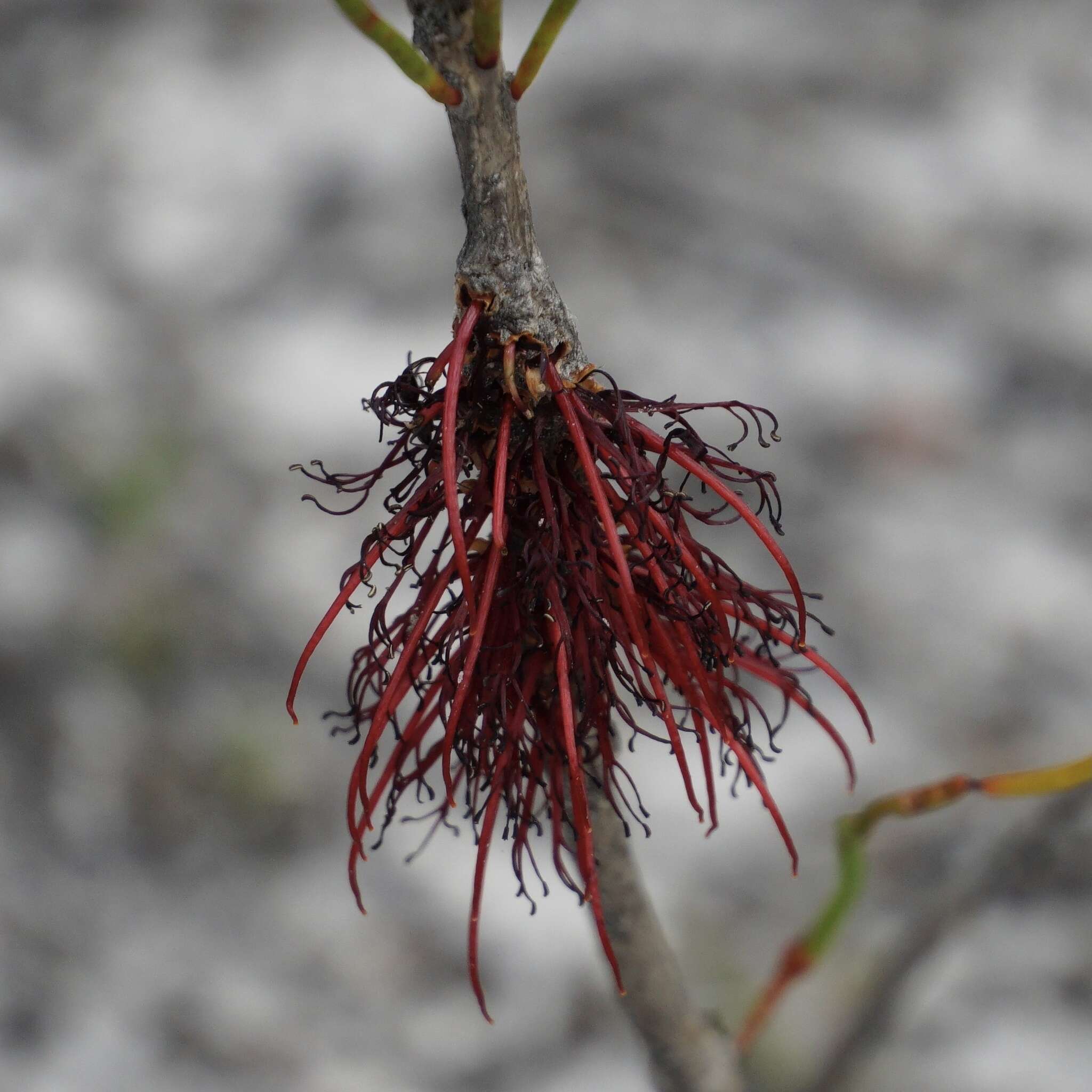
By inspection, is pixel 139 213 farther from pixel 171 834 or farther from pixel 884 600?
pixel 884 600

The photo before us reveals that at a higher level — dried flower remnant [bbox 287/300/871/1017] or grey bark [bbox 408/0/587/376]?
grey bark [bbox 408/0/587/376]

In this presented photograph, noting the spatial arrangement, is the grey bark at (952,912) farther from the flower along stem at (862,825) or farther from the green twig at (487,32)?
the green twig at (487,32)

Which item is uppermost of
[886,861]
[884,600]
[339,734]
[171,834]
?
[884,600]

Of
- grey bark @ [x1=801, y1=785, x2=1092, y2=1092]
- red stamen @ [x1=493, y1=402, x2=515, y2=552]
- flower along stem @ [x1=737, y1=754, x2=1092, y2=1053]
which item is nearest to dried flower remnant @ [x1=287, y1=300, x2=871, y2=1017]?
red stamen @ [x1=493, y1=402, x2=515, y2=552]

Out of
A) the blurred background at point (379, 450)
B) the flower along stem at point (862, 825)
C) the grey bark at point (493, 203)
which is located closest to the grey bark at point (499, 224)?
the grey bark at point (493, 203)

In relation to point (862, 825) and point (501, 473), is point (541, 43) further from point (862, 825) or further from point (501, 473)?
point (862, 825)

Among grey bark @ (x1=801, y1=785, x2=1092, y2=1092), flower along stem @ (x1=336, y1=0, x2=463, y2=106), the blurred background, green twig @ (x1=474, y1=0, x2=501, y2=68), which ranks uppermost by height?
the blurred background

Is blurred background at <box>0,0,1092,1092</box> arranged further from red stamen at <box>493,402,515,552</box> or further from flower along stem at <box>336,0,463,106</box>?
flower along stem at <box>336,0,463,106</box>

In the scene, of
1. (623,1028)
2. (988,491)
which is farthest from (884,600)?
(623,1028)
